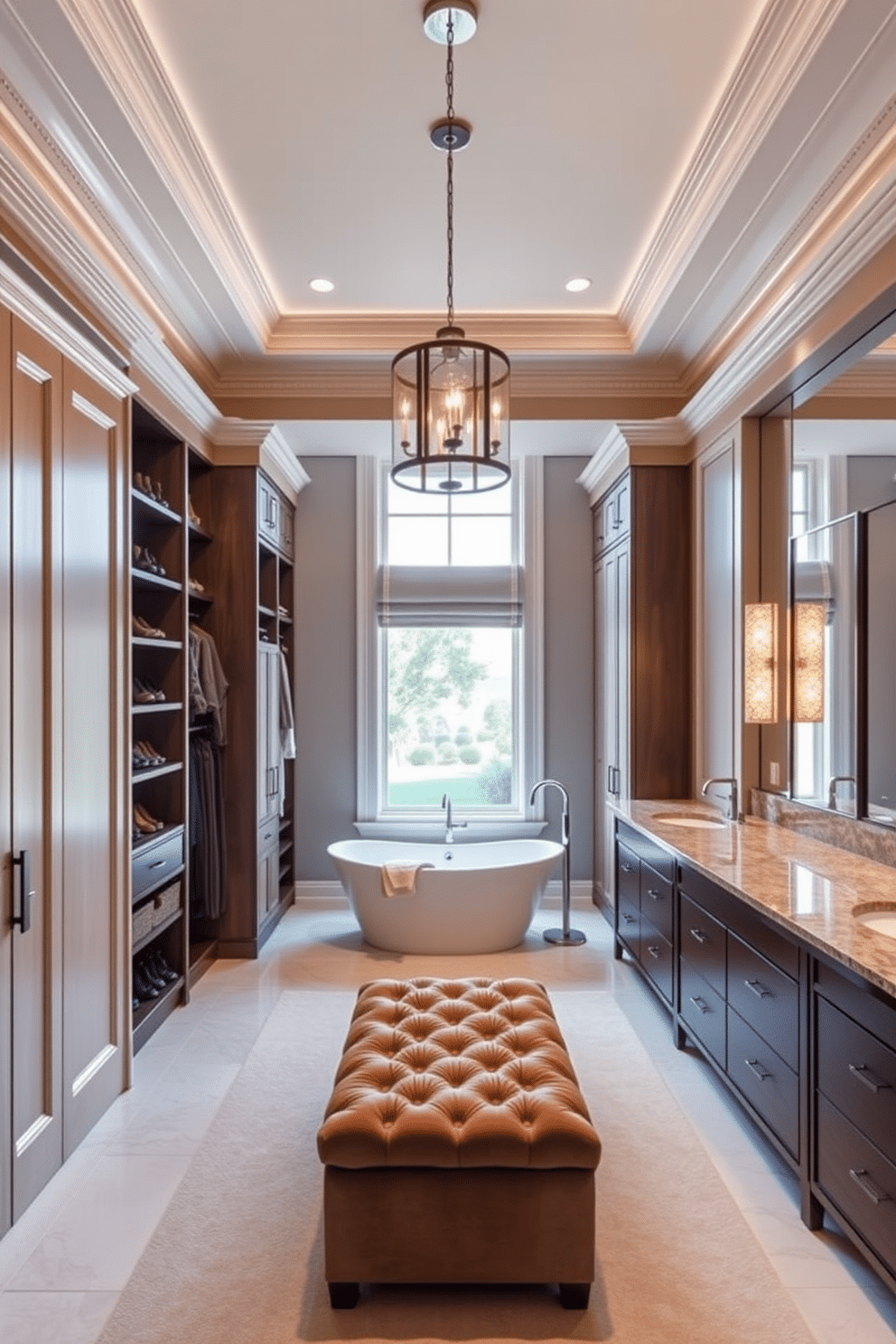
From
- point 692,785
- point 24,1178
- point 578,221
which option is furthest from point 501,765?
point 24,1178

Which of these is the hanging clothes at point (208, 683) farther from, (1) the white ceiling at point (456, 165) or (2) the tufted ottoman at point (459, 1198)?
(2) the tufted ottoman at point (459, 1198)

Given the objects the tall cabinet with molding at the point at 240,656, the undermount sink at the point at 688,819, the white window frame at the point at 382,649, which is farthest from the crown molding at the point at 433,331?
the undermount sink at the point at 688,819

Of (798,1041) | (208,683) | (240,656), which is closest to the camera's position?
(798,1041)

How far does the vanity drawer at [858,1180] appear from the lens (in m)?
1.83

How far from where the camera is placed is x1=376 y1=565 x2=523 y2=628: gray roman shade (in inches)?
225

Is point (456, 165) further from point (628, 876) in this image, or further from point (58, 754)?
point (628, 876)

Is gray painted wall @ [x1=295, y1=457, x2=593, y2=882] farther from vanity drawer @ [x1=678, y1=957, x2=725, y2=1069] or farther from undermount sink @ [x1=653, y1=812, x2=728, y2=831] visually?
vanity drawer @ [x1=678, y1=957, x2=725, y2=1069]

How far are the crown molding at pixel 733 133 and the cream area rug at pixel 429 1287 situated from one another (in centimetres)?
311

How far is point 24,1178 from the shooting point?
2332 millimetres

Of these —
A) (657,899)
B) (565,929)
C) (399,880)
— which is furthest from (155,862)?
(565,929)

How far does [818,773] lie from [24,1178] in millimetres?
2917

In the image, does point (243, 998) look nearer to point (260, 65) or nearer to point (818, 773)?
point (818, 773)

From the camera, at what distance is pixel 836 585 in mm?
3225

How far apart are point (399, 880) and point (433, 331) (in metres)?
2.82
